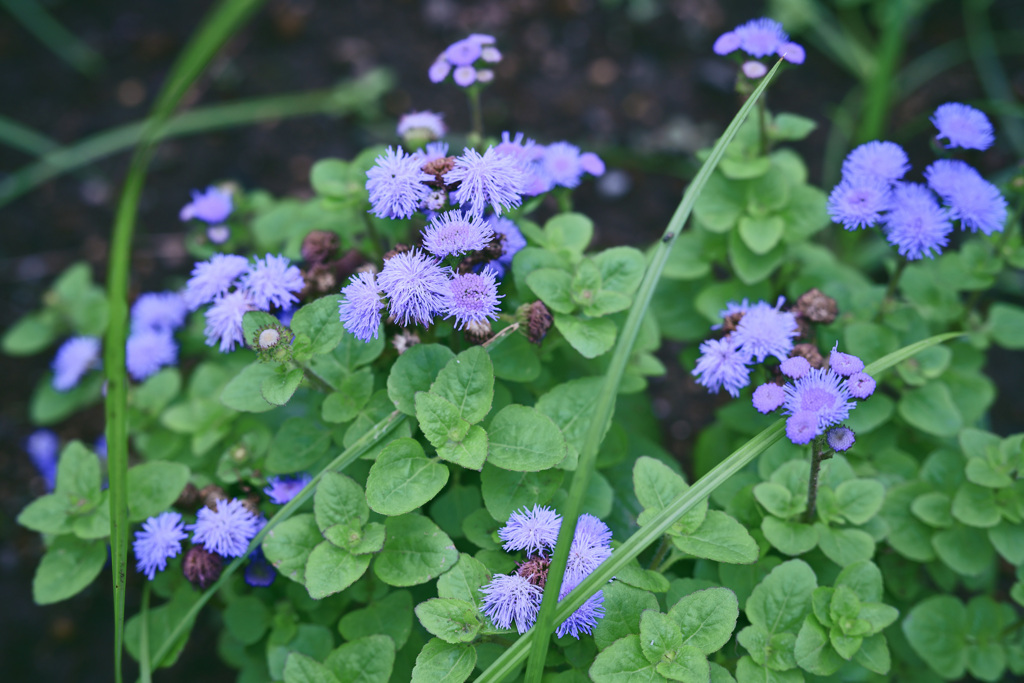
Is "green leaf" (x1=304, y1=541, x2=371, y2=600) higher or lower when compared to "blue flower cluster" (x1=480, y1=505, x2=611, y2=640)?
higher

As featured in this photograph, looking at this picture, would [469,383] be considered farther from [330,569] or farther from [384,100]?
[384,100]

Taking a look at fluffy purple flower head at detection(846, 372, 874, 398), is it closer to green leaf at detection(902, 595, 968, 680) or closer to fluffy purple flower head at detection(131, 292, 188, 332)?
green leaf at detection(902, 595, 968, 680)

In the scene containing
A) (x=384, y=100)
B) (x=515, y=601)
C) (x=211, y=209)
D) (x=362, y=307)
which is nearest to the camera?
(x=515, y=601)

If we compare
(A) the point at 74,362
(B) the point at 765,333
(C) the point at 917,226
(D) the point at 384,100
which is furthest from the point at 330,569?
(D) the point at 384,100

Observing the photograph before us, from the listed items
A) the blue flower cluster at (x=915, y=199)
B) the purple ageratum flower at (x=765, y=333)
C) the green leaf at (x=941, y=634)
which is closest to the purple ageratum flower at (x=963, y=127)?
the blue flower cluster at (x=915, y=199)

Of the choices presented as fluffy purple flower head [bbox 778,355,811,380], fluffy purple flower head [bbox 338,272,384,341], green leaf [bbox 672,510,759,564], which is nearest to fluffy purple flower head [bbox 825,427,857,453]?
fluffy purple flower head [bbox 778,355,811,380]

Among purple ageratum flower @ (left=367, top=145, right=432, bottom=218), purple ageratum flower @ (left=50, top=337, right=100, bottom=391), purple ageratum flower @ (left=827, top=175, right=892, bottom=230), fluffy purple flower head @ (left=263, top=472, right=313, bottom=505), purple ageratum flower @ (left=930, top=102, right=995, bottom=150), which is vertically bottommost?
fluffy purple flower head @ (left=263, top=472, right=313, bottom=505)
